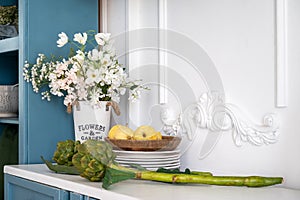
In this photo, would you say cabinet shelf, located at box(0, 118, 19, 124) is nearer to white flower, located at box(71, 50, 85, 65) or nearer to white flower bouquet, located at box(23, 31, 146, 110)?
white flower bouquet, located at box(23, 31, 146, 110)

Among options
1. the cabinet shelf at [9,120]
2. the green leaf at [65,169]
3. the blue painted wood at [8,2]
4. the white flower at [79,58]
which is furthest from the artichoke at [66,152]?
the blue painted wood at [8,2]

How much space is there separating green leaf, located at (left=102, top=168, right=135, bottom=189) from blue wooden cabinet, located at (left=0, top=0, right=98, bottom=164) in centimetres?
79

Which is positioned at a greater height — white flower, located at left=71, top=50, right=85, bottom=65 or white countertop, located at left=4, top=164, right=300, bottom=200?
white flower, located at left=71, top=50, right=85, bottom=65

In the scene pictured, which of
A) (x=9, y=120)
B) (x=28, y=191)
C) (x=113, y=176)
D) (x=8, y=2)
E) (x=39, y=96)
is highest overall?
(x=8, y=2)

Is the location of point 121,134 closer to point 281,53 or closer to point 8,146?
point 281,53

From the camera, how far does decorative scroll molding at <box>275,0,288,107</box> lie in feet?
4.78

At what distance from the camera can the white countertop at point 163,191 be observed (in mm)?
1280

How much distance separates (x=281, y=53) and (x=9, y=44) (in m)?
1.26

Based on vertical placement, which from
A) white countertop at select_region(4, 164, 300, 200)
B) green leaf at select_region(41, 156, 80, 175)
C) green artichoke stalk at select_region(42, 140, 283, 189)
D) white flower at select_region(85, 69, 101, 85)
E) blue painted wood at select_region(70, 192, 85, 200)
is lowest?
blue painted wood at select_region(70, 192, 85, 200)

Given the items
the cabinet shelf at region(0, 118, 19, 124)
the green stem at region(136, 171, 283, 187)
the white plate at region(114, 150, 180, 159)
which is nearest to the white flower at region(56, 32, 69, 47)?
the cabinet shelf at region(0, 118, 19, 124)

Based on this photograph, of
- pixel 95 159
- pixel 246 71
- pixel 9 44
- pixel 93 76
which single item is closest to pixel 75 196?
pixel 95 159

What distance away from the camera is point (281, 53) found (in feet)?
4.79

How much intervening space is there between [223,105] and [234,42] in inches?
8.5

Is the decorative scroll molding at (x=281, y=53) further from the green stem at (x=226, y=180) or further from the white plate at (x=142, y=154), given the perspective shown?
the white plate at (x=142, y=154)
